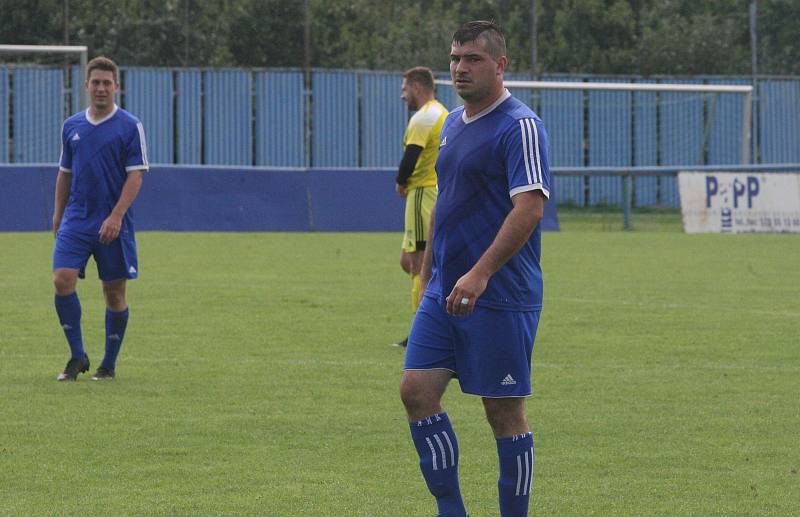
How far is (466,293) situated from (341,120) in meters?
33.3

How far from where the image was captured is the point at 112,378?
997 centimetres

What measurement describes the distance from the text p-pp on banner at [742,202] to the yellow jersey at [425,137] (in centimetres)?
1606

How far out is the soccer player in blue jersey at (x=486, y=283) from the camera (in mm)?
5465

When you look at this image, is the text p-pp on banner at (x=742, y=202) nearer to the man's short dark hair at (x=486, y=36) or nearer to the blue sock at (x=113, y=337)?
the blue sock at (x=113, y=337)

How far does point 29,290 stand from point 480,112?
11259mm

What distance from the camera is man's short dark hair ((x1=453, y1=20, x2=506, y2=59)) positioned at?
5.52 meters

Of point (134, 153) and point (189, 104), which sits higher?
point (189, 104)

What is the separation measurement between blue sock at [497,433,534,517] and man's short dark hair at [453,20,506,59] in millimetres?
1434

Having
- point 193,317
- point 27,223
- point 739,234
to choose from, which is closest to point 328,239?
point 27,223

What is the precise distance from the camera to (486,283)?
5406 mm

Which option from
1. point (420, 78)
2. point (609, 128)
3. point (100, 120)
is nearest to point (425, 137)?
point (420, 78)

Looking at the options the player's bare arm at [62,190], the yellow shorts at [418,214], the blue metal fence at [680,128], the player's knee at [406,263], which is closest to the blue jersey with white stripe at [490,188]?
the player's bare arm at [62,190]

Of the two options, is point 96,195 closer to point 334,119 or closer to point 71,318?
point 71,318

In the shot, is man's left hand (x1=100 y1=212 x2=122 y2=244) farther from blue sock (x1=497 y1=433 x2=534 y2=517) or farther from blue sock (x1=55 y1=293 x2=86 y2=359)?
blue sock (x1=497 y1=433 x2=534 y2=517)
